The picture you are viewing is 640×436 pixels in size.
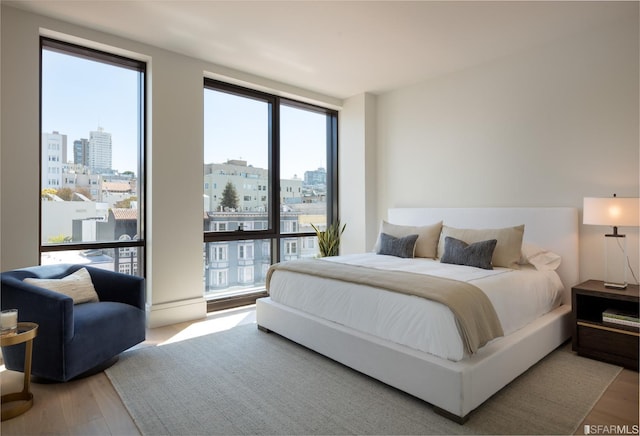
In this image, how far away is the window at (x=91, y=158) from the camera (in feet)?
10.7

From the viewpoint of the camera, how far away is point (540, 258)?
337 centimetres

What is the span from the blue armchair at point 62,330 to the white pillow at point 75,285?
7 centimetres

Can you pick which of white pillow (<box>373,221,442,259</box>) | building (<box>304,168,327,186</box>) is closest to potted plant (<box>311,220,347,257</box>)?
building (<box>304,168,327,186</box>)

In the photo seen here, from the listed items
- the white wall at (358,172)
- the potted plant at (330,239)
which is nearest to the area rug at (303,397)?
the potted plant at (330,239)

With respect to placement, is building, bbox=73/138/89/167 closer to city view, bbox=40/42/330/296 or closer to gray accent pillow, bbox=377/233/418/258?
city view, bbox=40/42/330/296

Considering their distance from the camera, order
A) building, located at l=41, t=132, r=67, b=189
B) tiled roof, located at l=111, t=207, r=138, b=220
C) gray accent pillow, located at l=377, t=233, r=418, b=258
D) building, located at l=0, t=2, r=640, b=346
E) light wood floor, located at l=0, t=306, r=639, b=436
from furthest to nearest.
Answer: gray accent pillow, located at l=377, t=233, r=418, b=258 < tiled roof, located at l=111, t=207, r=138, b=220 < building, located at l=41, t=132, r=67, b=189 < building, located at l=0, t=2, r=640, b=346 < light wood floor, located at l=0, t=306, r=639, b=436

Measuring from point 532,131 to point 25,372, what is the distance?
454 centimetres

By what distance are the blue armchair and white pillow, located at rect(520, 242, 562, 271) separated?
3.40 metres

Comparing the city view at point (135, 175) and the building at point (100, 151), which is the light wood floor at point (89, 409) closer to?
the city view at point (135, 175)

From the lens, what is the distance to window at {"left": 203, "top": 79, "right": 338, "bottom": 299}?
170 inches

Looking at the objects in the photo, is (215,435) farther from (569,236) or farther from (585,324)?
(569,236)

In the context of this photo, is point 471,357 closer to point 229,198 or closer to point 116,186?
point 229,198

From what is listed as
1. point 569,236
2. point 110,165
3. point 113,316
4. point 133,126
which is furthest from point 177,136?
point 569,236

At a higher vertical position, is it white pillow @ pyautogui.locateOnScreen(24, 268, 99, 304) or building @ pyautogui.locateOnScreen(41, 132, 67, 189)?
building @ pyautogui.locateOnScreen(41, 132, 67, 189)
